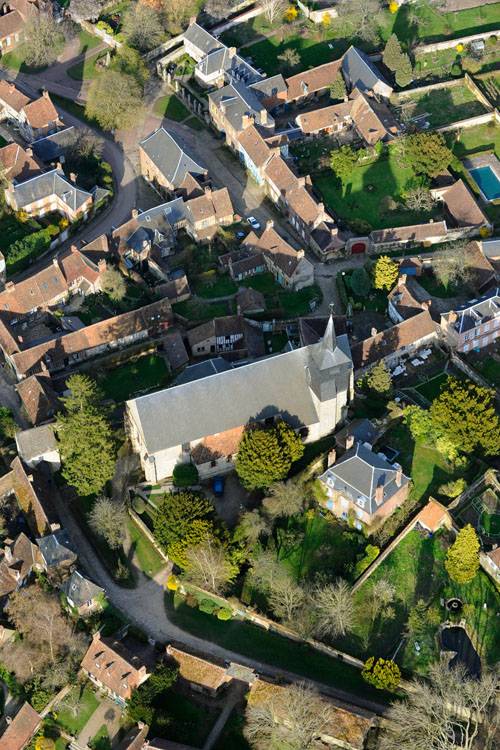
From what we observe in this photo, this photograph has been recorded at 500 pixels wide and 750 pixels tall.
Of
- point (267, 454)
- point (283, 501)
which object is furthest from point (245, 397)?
point (283, 501)

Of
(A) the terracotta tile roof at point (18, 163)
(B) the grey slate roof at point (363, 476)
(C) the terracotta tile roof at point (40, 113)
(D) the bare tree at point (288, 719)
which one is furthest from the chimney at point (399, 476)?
(C) the terracotta tile roof at point (40, 113)

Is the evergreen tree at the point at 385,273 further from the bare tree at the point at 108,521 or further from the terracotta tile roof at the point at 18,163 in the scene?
the terracotta tile roof at the point at 18,163

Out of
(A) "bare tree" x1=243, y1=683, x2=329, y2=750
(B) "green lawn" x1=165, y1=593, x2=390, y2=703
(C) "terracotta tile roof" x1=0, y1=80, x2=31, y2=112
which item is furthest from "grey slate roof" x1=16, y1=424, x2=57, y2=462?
(C) "terracotta tile roof" x1=0, y1=80, x2=31, y2=112

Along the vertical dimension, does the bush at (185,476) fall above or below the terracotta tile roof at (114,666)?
above

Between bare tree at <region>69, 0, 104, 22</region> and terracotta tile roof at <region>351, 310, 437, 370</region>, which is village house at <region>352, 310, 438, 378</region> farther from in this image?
bare tree at <region>69, 0, 104, 22</region>

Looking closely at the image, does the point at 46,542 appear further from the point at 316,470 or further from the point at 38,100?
the point at 38,100

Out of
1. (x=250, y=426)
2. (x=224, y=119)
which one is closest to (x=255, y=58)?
(x=224, y=119)
